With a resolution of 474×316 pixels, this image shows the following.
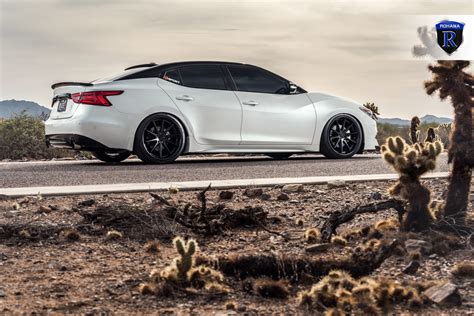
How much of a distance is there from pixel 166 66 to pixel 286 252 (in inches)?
288

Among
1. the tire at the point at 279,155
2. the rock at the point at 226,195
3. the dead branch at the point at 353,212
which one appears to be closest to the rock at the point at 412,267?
the dead branch at the point at 353,212

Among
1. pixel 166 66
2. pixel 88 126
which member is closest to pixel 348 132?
pixel 166 66

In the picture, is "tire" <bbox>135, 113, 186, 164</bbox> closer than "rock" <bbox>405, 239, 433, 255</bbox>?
No

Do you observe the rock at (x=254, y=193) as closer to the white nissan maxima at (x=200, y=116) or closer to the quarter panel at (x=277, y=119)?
the white nissan maxima at (x=200, y=116)

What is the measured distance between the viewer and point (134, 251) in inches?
208

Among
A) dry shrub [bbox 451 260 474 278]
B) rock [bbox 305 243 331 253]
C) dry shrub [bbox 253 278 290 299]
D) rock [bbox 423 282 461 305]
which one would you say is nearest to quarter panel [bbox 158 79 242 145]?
rock [bbox 305 243 331 253]

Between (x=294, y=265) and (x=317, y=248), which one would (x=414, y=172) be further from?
(x=294, y=265)

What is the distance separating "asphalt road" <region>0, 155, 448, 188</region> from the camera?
30.5 ft

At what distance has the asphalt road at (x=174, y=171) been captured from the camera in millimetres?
9281

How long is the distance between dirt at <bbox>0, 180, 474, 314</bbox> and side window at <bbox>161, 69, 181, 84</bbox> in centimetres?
443

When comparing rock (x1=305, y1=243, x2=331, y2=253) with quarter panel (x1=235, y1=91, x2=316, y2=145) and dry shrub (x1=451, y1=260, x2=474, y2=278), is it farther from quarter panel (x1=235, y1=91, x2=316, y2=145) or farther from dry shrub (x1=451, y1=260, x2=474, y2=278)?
quarter panel (x1=235, y1=91, x2=316, y2=145)

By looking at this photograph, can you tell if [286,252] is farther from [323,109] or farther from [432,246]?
[323,109]

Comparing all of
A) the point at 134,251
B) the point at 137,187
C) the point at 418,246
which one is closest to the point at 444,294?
the point at 418,246

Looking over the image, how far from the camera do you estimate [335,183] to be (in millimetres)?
8117
